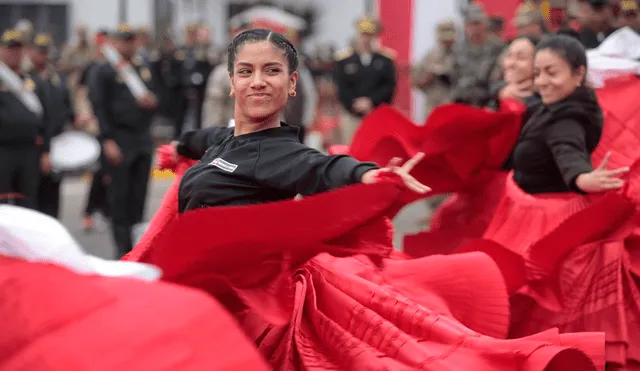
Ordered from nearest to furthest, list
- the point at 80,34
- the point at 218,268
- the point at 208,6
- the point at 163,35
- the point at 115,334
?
the point at 115,334
the point at 218,268
the point at 80,34
the point at 163,35
the point at 208,6

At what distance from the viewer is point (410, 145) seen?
5.30 m

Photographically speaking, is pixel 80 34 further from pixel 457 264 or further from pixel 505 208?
pixel 457 264

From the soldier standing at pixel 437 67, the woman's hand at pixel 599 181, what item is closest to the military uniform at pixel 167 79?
the soldier standing at pixel 437 67

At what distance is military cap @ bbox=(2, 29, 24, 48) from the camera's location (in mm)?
8425

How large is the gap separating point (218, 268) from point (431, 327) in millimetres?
678

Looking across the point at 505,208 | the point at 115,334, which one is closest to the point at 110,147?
the point at 505,208

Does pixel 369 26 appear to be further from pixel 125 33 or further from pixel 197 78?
pixel 197 78

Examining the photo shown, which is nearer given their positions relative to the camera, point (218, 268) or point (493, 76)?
point (218, 268)

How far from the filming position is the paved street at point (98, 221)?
376 inches

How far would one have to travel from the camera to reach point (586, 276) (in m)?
4.50

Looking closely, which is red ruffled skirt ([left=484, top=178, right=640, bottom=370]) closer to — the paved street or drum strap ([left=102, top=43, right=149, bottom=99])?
the paved street

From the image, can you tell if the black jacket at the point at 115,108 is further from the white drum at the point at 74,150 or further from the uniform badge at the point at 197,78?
the uniform badge at the point at 197,78

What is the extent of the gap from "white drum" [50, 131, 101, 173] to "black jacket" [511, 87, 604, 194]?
7061 millimetres

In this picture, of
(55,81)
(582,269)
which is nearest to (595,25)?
(582,269)
